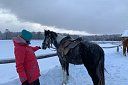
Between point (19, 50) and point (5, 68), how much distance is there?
21.0 feet

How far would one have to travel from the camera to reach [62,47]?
1242 centimetres

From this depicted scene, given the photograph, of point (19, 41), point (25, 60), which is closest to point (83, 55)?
point (25, 60)

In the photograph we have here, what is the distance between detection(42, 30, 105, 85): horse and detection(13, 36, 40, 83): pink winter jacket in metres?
2.94

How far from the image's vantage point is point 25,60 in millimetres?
8281

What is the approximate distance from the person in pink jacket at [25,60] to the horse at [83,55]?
292 cm

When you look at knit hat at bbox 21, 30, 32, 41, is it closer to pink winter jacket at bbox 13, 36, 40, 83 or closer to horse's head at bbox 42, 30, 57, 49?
pink winter jacket at bbox 13, 36, 40, 83

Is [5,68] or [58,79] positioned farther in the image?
[5,68]

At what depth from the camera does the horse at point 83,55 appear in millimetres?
10945

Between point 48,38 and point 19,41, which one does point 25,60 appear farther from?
point 48,38

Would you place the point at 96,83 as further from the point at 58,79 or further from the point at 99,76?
the point at 58,79

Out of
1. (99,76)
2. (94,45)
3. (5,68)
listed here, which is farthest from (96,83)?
(5,68)

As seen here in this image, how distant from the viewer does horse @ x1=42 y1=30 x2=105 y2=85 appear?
10945mm

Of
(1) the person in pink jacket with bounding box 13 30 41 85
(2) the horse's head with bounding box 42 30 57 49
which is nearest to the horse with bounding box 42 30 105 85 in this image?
(2) the horse's head with bounding box 42 30 57 49

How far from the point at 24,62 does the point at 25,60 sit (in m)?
0.05
